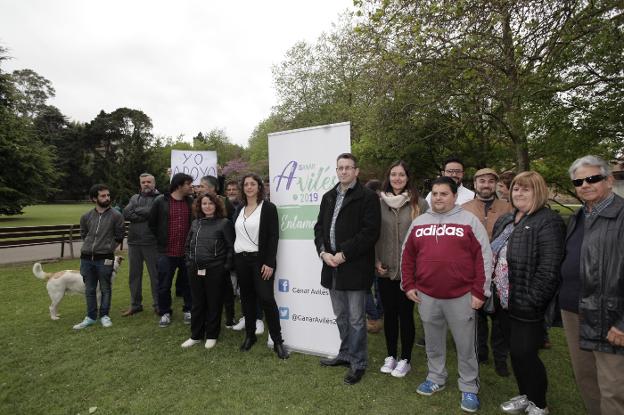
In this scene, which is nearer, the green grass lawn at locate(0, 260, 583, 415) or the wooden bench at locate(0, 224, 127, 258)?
the green grass lawn at locate(0, 260, 583, 415)

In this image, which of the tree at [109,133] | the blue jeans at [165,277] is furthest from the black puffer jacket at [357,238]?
the tree at [109,133]

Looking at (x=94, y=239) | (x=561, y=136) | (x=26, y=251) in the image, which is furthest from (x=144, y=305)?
(x=561, y=136)

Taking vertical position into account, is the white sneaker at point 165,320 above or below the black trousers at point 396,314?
below

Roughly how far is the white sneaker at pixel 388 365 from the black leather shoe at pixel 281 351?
110cm

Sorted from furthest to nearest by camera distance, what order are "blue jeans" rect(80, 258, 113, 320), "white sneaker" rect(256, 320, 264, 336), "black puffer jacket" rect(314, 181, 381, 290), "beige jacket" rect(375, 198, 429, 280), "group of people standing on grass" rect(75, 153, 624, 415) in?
"blue jeans" rect(80, 258, 113, 320), "white sneaker" rect(256, 320, 264, 336), "beige jacket" rect(375, 198, 429, 280), "black puffer jacket" rect(314, 181, 381, 290), "group of people standing on grass" rect(75, 153, 624, 415)

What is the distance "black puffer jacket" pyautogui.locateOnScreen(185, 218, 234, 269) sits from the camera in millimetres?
4387

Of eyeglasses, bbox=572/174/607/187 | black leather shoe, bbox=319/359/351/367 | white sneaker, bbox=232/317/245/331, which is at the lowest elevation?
white sneaker, bbox=232/317/245/331

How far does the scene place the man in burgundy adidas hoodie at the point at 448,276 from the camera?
9.71ft

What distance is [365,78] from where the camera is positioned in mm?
11883

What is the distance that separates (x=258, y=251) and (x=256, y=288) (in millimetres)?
461

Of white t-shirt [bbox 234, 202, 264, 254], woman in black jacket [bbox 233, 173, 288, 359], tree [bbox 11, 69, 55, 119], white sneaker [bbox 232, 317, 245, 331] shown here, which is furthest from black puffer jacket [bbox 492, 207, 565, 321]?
tree [bbox 11, 69, 55, 119]

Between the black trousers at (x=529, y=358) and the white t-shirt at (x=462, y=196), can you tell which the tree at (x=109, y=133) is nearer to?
the white t-shirt at (x=462, y=196)

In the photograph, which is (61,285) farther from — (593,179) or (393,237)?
(593,179)

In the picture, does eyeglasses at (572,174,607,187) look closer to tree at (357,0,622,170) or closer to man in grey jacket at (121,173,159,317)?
man in grey jacket at (121,173,159,317)
